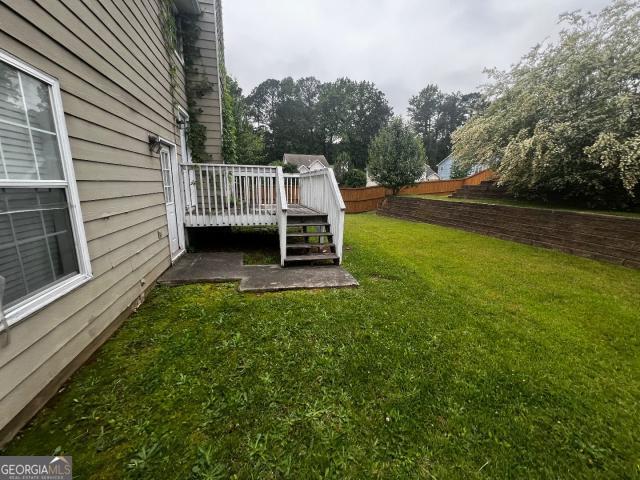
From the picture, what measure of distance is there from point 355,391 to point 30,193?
2652 millimetres

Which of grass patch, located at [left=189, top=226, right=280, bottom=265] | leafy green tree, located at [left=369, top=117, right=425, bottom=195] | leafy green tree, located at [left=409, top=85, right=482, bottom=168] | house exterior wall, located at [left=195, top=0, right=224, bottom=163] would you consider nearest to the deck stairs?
grass patch, located at [left=189, top=226, right=280, bottom=265]

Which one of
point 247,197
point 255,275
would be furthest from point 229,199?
point 255,275

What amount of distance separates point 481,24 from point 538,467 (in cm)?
1308

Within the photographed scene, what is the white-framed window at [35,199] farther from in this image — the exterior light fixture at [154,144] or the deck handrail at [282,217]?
the deck handrail at [282,217]

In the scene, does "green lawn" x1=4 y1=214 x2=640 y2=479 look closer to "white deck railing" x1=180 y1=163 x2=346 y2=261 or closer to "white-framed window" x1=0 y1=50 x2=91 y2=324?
"white-framed window" x1=0 y1=50 x2=91 y2=324

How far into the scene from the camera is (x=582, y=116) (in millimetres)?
6445

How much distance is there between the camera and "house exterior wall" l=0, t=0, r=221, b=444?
5.24 feet

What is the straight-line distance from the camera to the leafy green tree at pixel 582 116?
232 inches

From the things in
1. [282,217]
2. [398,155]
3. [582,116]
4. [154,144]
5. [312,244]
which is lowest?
[312,244]

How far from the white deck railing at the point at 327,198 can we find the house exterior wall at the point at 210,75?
2139 mm

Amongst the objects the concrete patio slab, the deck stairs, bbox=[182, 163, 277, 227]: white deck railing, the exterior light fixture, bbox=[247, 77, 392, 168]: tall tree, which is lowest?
the concrete patio slab

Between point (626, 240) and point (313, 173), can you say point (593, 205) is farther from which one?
point (313, 173)

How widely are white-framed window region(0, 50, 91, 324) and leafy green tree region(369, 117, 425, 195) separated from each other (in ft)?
42.6
